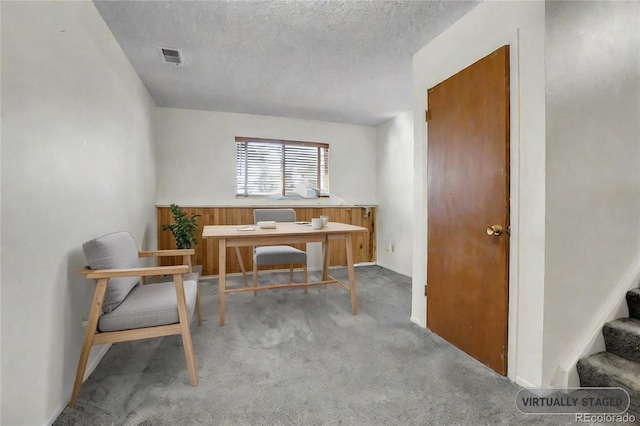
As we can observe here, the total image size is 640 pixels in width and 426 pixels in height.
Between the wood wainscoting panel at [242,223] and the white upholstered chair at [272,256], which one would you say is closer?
the white upholstered chair at [272,256]

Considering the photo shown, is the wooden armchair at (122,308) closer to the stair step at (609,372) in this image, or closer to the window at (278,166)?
the stair step at (609,372)

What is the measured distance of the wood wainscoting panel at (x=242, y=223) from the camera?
398 cm

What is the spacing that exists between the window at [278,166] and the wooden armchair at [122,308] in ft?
9.00

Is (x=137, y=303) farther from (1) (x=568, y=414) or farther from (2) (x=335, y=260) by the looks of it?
(2) (x=335, y=260)

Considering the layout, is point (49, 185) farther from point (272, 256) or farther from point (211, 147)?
point (211, 147)

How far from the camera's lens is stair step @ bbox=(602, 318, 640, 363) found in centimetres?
159

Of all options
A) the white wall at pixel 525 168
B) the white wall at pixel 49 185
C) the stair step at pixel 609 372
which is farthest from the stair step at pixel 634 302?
the white wall at pixel 49 185

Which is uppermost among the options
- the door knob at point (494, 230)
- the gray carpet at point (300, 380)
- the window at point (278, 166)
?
the window at point (278, 166)

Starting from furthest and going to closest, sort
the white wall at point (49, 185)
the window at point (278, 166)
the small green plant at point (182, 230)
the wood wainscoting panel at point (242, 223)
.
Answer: the window at point (278, 166) → the wood wainscoting panel at point (242, 223) → the small green plant at point (182, 230) → the white wall at point (49, 185)

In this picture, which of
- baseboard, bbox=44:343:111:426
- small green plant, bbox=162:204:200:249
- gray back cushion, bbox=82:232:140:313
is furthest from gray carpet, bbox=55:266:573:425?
small green plant, bbox=162:204:200:249

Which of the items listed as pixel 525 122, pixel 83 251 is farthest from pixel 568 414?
pixel 83 251

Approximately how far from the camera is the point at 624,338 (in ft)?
5.32

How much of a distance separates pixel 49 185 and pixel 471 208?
2438 millimetres

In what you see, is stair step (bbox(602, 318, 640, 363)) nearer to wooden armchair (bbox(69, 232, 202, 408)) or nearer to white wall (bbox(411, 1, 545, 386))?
white wall (bbox(411, 1, 545, 386))
